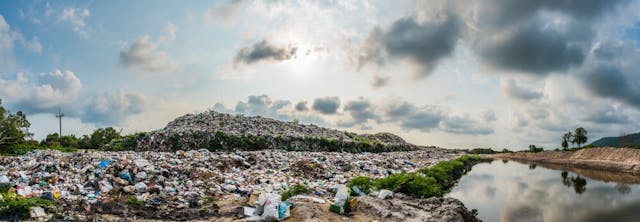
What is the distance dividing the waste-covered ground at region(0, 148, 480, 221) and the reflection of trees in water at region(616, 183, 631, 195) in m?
10.5

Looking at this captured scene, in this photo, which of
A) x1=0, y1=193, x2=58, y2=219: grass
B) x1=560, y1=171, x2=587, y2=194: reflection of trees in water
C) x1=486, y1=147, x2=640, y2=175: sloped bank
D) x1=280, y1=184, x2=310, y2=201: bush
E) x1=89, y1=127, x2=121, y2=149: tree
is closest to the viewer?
x1=0, y1=193, x2=58, y2=219: grass

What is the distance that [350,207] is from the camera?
8414mm

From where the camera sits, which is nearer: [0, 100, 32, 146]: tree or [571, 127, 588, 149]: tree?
[0, 100, 32, 146]: tree

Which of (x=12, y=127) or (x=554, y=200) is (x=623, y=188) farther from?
(x=12, y=127)

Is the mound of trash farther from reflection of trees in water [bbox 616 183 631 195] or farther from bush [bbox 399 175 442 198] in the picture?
reflection of trees in water [bbox 616 183 631 195]

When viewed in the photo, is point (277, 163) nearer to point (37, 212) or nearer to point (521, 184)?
point (37, 212)

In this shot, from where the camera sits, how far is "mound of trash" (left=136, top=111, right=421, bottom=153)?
77.1ft

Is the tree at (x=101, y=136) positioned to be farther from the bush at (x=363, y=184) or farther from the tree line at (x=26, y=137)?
the bush at (x=363, y=184)

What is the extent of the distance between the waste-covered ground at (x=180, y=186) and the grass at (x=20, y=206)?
0.46 ft

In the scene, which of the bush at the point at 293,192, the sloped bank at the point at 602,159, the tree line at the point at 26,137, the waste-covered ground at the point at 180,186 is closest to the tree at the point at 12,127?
the tree line at the point at 26,137

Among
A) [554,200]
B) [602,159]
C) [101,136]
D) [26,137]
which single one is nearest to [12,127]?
[26,137]

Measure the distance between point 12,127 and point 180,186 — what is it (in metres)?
20.2

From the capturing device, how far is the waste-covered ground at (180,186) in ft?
28.7

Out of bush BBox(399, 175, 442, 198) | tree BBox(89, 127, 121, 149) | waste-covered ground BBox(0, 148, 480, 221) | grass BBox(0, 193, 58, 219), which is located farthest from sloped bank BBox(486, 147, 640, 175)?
tree BBox(89, 127, 121, 149)
